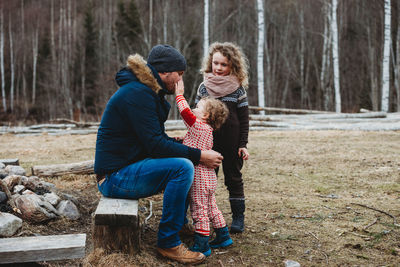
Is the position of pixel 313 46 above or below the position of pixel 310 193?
above

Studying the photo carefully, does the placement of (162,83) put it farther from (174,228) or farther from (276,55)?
(276,55)

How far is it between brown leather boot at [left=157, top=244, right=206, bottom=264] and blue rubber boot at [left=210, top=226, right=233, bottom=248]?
1.19 feet

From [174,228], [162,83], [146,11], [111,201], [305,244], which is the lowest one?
[305,244]

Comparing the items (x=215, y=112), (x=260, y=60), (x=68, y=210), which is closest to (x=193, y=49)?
(x=260, y=60)

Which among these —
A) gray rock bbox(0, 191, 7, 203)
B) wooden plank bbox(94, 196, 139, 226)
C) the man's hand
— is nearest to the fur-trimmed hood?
the man's hand

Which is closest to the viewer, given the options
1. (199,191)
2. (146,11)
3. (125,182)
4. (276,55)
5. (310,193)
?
(125,182)

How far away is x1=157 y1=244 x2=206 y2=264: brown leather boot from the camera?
295cm

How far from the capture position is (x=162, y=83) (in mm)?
3061

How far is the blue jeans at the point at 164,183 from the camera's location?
2.90 m

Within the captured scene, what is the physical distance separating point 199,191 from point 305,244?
44.5 inches

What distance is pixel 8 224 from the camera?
3.21 m

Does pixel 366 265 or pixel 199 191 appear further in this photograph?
pixel 199 191

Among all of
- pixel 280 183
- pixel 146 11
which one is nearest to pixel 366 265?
pixel 280 183

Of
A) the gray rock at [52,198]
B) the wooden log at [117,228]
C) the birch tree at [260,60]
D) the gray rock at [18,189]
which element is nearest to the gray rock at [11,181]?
the gray rock at [18,189]
